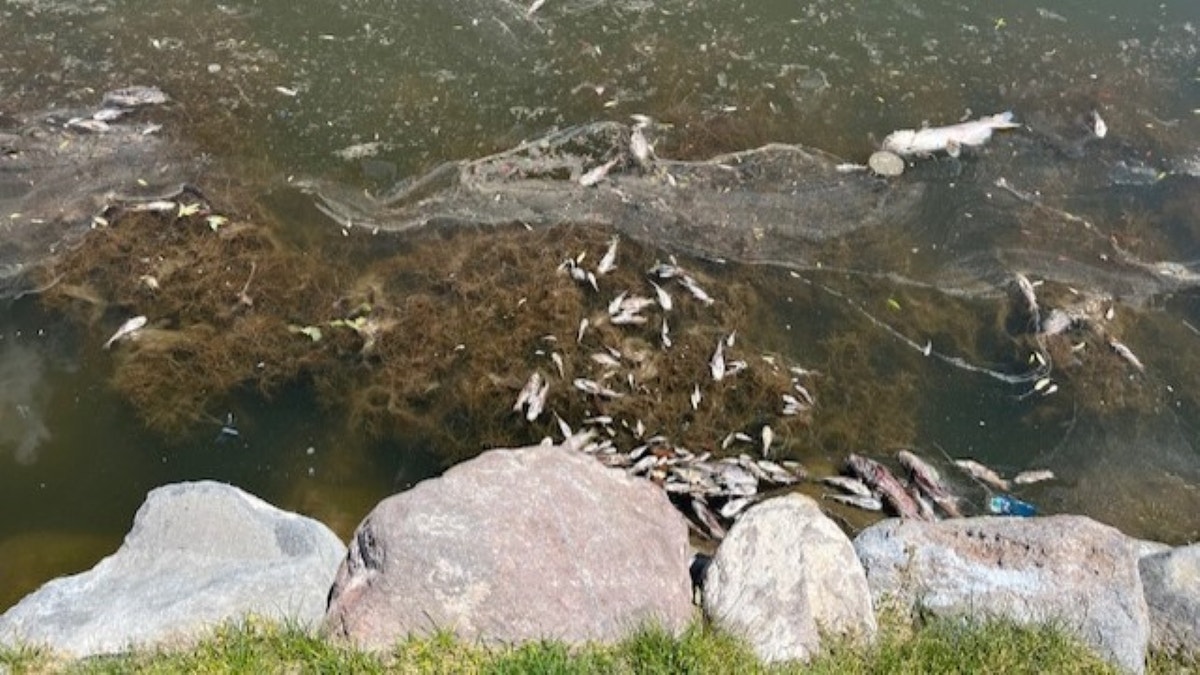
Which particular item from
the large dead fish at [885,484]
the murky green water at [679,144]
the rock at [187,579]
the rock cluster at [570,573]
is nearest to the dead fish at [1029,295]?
the murky green water at [679,144]

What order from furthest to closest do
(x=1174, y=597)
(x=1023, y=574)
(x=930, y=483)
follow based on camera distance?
(x=930, y=483)
(x=1174, y=597)
(x=1023, y=574)

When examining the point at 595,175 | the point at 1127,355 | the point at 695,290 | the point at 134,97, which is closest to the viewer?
the point at 1127,355

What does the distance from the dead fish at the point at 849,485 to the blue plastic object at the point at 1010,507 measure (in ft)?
3.00

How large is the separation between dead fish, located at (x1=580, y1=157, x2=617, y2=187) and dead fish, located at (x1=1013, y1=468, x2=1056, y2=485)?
4.37 meters

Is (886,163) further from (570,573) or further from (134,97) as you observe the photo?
(134,97)

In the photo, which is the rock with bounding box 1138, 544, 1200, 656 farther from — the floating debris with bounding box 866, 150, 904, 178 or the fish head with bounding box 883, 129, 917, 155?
the fish head with bounding box 883, 129, 917, 155

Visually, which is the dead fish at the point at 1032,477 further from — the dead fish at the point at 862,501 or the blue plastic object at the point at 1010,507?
the dead fish at the point at 862,501

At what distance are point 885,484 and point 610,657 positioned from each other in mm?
3061

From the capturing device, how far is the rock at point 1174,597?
21.6 feet

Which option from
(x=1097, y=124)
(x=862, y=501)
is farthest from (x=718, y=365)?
(x=1097, y=124)

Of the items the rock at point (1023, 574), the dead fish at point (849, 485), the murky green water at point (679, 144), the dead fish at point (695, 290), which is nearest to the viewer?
the rock at point (1023, 574)

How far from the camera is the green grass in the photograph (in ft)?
18.5

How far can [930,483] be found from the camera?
314 inches

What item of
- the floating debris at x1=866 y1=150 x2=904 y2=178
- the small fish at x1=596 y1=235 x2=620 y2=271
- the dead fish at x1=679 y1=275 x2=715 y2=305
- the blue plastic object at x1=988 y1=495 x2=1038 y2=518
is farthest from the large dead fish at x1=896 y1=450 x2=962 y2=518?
the floating debris at x1=866 y1=150 x2=904 y2=178
